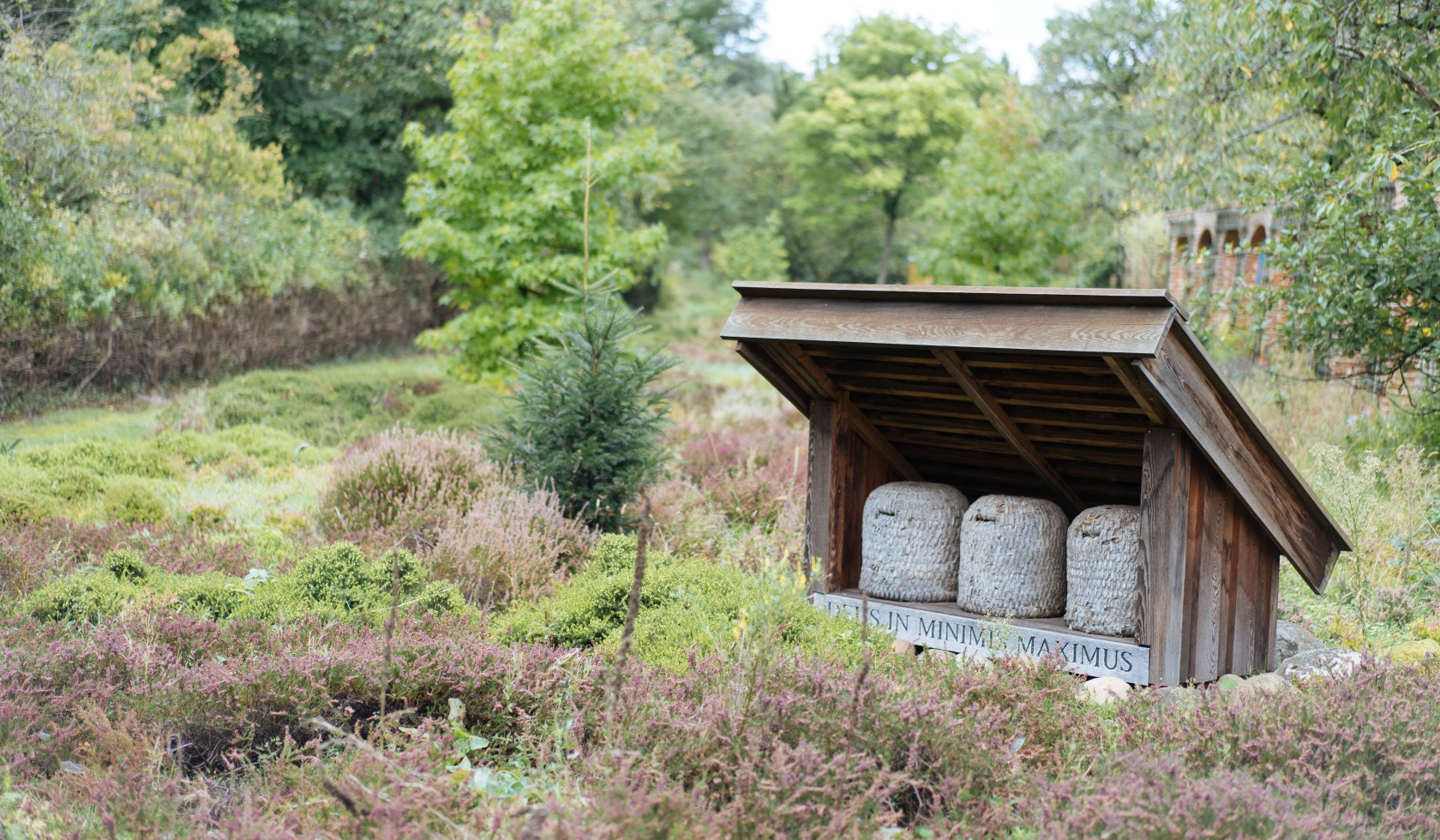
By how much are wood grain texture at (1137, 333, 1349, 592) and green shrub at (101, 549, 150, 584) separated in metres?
4.45

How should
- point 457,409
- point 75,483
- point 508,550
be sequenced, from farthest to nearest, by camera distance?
1. point 457,409
2. point 75,483
3. point 508,550

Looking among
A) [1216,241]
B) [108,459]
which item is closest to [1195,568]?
[108,459]

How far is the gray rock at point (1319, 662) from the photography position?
4484 mm

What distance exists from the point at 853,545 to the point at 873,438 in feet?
1.79

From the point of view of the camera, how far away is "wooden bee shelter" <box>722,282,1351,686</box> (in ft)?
13.2

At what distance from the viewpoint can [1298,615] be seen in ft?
19.9

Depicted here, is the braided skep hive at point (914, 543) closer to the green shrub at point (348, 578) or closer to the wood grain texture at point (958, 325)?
the wood grain texture at point (958, 325)

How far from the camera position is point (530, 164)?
12.2m

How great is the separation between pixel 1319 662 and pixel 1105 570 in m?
1.09

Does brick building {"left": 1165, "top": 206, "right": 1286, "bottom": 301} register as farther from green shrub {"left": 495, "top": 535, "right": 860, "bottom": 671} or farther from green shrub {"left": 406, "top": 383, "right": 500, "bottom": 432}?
green shrub {"left": 495, "top": 535, "right": 860, "bottom": 671}

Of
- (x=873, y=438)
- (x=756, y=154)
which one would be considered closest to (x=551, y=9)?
(x=873, y=438)

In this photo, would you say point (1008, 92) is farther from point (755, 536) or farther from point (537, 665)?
point (537, 665)

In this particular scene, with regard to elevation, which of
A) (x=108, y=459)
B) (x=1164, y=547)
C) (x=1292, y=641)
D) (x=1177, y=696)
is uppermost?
(x=1164, y=547)

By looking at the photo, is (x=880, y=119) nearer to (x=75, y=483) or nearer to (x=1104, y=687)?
(x=75, y=483)
